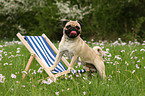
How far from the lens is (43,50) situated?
4137 mm

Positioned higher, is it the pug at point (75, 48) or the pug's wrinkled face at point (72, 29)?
the pug's wrinkled face at point (72, 29)

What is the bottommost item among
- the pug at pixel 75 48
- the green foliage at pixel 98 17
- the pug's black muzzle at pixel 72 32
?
the green foliage at pixel 98 17

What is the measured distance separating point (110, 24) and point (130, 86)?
696 cm

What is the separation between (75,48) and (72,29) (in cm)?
33

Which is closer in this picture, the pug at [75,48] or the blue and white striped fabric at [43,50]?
the pug at [75,48]

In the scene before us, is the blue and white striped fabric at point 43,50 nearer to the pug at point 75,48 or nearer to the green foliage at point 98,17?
the pug at point 75,48

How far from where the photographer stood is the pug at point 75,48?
2.97 meters

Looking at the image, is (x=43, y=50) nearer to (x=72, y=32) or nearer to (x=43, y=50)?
(x=43, y=50)

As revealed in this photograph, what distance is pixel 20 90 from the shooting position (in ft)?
8.34

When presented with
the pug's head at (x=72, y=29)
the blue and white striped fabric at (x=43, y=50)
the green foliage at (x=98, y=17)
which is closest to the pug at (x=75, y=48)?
the pug's head at (x=72, y=29)

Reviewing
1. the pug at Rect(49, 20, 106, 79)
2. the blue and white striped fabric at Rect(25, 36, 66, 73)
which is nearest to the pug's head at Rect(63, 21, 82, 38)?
the pug at Rect(49, 20, 106, 79)

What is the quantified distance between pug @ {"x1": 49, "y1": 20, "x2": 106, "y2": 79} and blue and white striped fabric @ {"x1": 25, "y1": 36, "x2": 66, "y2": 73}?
2.34 feet

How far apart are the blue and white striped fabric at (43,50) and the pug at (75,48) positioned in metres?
0.71

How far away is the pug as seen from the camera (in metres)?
2.97
